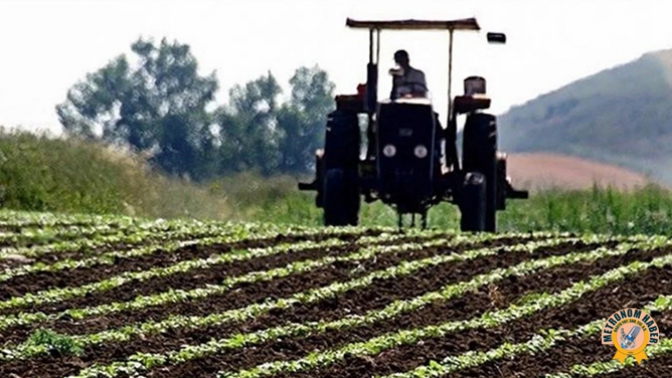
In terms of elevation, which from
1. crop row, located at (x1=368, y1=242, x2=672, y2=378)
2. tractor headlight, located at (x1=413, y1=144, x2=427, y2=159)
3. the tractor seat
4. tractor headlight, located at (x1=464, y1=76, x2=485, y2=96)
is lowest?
crop row, located at (x1=368, y1=242, x2=672, y2=378)

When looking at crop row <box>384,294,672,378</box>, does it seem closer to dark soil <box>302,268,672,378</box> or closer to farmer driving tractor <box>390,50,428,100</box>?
dark soil <box>302,268,672,378</box>

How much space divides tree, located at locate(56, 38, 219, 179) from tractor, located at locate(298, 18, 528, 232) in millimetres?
27352

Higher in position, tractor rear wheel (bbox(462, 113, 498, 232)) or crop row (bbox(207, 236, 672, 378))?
tractor rear wheel (bbox(462, 113, 498, 232))

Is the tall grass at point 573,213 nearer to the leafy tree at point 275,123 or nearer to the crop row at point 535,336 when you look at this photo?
the crop row at point 535,336

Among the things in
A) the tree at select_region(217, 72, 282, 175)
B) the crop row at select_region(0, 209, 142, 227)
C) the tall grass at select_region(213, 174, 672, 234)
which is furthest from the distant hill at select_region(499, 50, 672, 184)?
the tree at select_region(217, 72, 282, 175)

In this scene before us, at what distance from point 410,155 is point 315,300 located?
18.4ft

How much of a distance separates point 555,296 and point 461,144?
6488mm

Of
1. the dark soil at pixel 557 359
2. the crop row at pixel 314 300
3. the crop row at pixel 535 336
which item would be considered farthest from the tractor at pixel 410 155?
the dark soil at pixel 557 359

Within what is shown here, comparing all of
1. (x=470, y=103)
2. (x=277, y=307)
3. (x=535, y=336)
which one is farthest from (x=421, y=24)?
(x=535, y=336)

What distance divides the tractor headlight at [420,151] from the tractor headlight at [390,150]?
0.18 metres

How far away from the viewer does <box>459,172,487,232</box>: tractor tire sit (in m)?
17.9

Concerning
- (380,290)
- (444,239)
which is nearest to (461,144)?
(444,239)

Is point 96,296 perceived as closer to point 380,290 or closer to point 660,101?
point 380,290

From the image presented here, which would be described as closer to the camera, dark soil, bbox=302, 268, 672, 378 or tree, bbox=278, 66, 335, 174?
dark soil, bbox=302, 268, 672, 378
